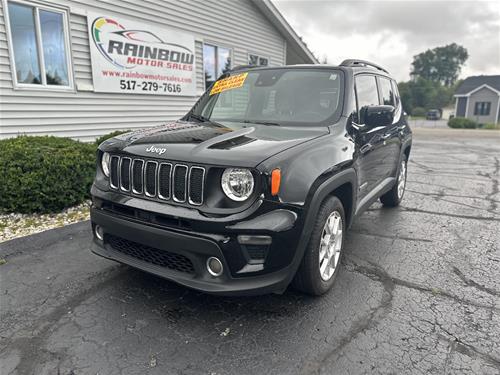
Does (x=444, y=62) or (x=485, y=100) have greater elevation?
(x=444, y=62)

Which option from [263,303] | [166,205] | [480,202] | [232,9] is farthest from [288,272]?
[232,9]

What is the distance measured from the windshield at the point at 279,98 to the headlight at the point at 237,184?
115 centimetres

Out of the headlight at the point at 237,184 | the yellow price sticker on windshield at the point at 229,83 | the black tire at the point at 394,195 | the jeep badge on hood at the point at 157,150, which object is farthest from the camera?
the black tire at the point at 394,195

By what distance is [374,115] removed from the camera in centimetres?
345

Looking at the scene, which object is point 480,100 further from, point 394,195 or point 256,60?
point 394,195

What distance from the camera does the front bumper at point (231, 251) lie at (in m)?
2.27

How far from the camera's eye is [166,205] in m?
2.49

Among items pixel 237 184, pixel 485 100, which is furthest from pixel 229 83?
pixel 485 100

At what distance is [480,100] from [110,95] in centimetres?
5240

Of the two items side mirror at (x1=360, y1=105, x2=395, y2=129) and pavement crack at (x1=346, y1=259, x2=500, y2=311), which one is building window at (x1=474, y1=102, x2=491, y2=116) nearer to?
side mirror at (x1=360, y1=105, x2=395, y2=129)

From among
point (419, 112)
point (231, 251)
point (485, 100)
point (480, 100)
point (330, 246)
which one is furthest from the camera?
point (419, 112)

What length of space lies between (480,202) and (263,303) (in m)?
4.88

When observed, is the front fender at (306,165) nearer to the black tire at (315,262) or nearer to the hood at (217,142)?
the hood at (217,142)

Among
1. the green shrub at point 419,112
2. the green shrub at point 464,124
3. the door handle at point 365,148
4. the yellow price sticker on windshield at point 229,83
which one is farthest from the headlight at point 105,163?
the green shrub at point 419,112
